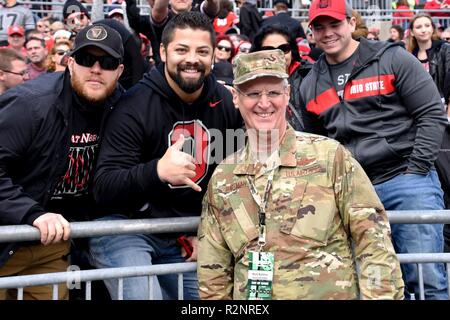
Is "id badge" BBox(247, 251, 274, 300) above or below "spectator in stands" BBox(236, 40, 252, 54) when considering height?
below

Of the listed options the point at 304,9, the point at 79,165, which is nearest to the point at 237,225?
the point at 79,165

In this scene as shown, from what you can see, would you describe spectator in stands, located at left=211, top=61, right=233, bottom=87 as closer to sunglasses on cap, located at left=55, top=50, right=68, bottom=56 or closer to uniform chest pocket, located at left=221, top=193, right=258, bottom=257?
sunglasses on cap, located at left=55, top=50, right=68, bottom=56

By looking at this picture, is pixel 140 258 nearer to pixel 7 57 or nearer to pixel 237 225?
pixel 237 225

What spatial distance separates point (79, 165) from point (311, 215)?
1.46 meters

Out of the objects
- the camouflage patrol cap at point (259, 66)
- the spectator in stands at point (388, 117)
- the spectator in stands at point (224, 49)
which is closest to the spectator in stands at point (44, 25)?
the spectator in stands at point (224, 49)

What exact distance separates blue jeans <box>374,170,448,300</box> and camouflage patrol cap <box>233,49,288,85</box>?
4.26 ft

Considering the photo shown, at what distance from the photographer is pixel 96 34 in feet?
13.1

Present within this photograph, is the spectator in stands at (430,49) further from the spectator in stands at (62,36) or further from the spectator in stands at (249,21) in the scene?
the spectator in stands at (62,36)

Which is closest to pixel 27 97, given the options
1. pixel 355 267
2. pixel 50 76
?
pixel 50 76

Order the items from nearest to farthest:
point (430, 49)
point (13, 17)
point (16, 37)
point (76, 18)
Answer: point (430, 49)
point (76, 18)
point (16, 37)
point (13, 17)

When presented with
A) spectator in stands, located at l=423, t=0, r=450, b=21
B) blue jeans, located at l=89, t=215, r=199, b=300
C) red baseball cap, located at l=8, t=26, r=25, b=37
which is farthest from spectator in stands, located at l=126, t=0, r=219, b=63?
spectator in stands, located at l=423, t=0, r=450, b=21

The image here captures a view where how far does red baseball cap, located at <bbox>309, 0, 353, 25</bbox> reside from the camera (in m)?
4.75

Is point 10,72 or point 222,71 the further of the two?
point 222,71
